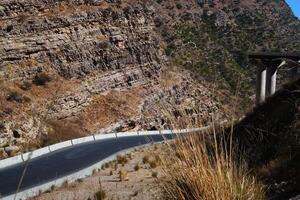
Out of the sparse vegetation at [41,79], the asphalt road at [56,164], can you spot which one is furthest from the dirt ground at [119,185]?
the sparse vegetation at [41,79]

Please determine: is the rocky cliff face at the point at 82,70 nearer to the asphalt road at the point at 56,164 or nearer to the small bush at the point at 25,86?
the small bush at the point at 25,86

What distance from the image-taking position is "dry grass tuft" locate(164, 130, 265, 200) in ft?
15.5

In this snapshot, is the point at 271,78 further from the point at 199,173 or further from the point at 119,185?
the point at 199,173

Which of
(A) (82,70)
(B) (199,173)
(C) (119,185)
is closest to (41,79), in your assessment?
(A) (82,70)

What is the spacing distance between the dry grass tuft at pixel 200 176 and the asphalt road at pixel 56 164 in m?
10.6

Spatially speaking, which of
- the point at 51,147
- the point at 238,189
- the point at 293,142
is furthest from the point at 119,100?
the point at 238,189

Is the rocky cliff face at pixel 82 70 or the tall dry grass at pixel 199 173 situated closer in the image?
the tall dry grass at pixel 199 173

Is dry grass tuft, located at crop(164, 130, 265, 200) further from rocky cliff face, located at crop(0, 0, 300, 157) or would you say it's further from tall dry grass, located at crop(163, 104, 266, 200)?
rocky cliff face, located at crop(0, 0, 300, 157)


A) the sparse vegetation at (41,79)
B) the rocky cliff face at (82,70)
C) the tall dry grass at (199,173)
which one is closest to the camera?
the tall dry grass at (199,173)

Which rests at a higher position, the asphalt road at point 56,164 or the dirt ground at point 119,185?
the dirt ground at point 119,185

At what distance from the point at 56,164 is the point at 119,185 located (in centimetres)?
1088

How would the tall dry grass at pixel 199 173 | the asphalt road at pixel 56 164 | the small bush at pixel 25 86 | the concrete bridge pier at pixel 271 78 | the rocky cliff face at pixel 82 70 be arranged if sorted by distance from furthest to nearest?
the small bush at pixel 25 86 → the rocky cliff face at pixel 82 70 → the concrete bridge pier at pixel 271 78 → the asphalt road at pixel 56 164 → the tall dry grass at pixel 199 173

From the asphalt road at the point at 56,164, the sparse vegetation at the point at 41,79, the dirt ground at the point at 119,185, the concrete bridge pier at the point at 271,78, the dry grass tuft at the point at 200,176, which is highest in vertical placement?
the dry grass tuft at the point at 200,176

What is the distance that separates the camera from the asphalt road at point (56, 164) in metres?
19.7
